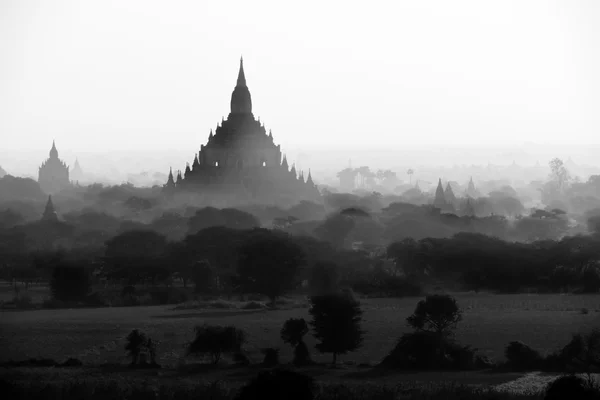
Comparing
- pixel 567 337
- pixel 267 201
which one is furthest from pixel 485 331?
pixel 267 201

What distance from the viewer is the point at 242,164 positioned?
342ft

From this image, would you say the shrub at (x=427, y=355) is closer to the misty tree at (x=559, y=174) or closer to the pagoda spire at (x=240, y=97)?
the pagoda spire at (x=240, y=97)

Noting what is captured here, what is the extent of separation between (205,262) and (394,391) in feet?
91.3

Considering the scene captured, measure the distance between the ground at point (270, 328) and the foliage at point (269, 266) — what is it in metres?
4.22

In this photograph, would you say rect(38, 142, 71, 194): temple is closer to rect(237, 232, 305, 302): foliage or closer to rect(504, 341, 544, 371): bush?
rect(237, 232, 305, 302): foliage

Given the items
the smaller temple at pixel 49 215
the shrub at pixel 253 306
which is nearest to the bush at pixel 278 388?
the shrub at pixel 253 306

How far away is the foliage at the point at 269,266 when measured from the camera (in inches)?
2077

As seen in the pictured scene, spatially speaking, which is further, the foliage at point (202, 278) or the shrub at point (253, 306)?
the foliage at point (202, 278)

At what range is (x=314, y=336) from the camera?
37406mm

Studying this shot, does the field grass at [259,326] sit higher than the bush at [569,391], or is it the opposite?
the field grass at [259,326]

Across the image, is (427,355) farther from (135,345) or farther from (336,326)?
(135,345)

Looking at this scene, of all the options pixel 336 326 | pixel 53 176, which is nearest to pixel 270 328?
pixel 336 326

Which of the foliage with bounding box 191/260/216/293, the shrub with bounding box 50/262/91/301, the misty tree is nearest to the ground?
the shrub with bounding box 50/262/91/301

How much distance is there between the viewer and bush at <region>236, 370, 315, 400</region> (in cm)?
2695
